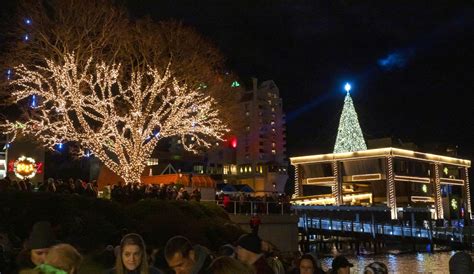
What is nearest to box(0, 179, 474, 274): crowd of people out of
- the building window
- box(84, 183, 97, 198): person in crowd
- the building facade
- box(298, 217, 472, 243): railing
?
box(84, 183, 97, 198): person in crowd

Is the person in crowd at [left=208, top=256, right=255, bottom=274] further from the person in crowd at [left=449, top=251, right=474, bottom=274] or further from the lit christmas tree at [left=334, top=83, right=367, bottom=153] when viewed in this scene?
the lit christmas tree at [left=334, top=83, right=367, bottom=153]

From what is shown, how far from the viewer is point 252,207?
107 ft

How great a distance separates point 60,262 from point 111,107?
2551cm

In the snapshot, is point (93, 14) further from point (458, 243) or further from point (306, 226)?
point (458, 243)

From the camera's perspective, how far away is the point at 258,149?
112250 mm

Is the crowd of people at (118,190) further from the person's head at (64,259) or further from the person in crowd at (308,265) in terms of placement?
the person in crowd at (308,265)

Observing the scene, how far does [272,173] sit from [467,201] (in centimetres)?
3943

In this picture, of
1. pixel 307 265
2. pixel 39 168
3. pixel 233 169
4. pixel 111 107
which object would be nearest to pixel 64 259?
pixel 307 265

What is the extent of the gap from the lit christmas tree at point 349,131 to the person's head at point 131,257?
58.4 metres

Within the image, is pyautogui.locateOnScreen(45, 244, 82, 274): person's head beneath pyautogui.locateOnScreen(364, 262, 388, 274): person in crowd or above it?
above

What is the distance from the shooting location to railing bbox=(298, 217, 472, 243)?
46625mm

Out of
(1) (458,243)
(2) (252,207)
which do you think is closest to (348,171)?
(1) (458,243)

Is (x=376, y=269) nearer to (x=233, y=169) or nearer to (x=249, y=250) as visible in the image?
(x=249, y=250)

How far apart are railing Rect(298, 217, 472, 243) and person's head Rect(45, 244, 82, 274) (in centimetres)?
4041
